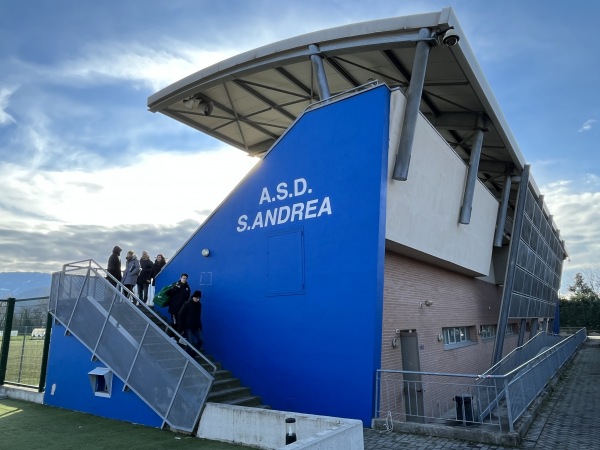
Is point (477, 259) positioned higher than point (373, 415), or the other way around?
point (477, 259)

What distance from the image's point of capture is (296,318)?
1041cm

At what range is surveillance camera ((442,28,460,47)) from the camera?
977 centimetres

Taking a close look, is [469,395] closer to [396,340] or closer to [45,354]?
[396,340]

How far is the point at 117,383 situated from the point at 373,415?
6059 millimetres

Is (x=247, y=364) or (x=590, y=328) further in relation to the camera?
(x=590, y=328)

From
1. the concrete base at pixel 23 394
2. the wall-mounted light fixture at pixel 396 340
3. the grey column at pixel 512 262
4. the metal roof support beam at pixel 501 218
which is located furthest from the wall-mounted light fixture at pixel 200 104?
the grey column at pixel 512 262

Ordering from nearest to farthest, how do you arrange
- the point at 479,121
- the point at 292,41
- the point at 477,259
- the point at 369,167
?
the point at 369,167 < the point at 292,41 < the point at 479,121 < the point at 477,259

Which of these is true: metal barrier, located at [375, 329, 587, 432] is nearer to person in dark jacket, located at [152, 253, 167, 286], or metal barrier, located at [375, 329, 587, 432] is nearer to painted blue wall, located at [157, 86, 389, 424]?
painted blue wall, located at [157, 86, 389, 424]

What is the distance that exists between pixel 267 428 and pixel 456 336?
11.2m

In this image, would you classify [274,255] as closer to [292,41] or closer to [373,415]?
[373,415]

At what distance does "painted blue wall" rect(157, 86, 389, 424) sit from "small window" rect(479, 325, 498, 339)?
41.2 feet

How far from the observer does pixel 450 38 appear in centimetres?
988

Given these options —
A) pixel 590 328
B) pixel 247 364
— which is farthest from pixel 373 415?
pixel 590 328

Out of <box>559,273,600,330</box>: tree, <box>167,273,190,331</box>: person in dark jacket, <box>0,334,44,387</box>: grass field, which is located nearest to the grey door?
<box>167,273,190,331</box>: person in dark jacket
